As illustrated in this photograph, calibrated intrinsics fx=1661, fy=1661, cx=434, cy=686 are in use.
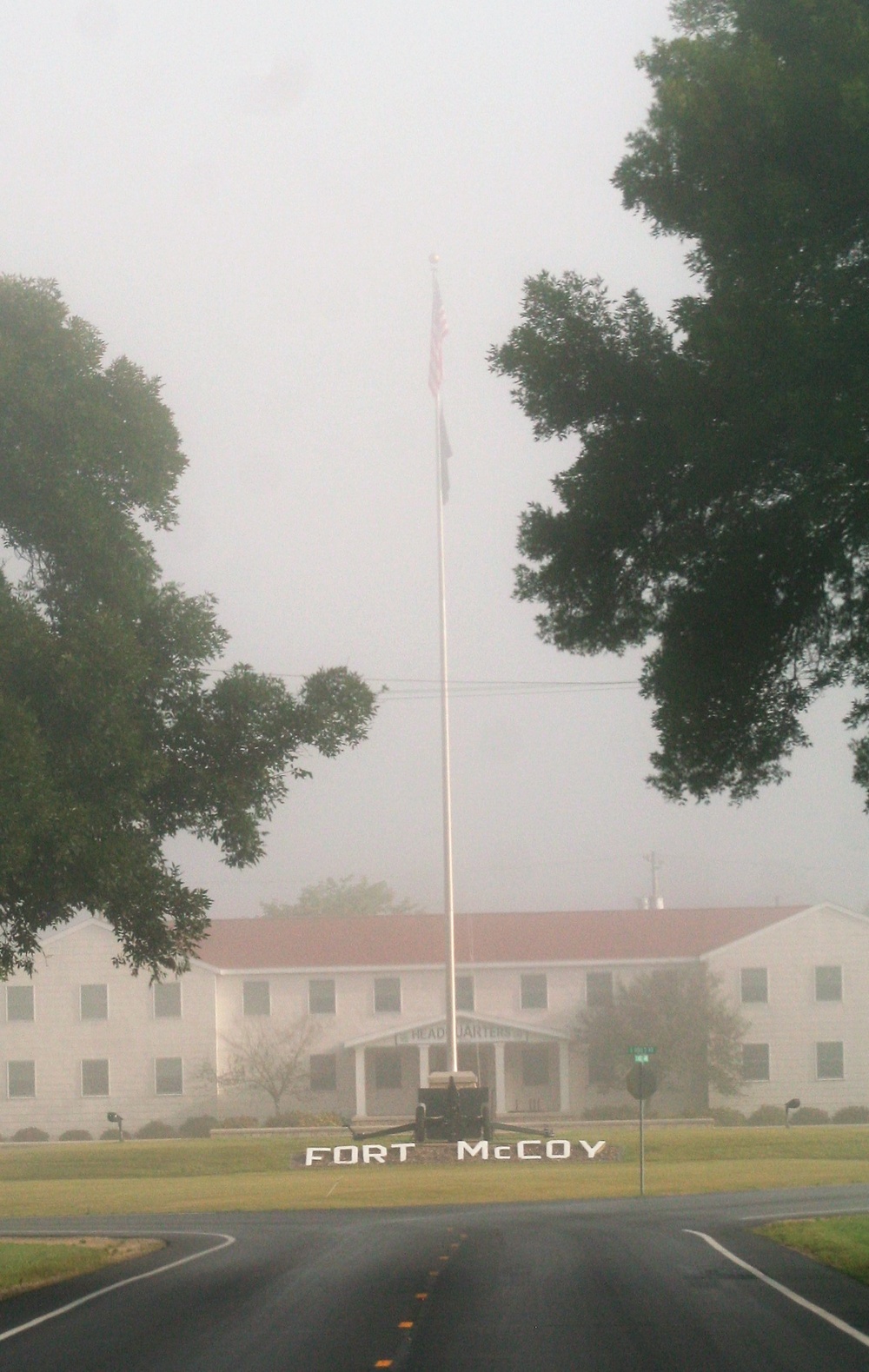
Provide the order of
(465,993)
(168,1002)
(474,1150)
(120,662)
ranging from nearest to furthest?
(120,662) → (474,1150) → (168,1002) → (465,993)

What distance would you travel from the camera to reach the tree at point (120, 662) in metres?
17.6

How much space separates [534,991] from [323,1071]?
9.35 metres

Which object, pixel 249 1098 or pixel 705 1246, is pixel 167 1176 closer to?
pixel 249 1098

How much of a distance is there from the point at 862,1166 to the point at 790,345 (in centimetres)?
3596

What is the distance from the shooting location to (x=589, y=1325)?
47.5 feet

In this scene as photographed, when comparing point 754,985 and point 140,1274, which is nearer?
point 140,1274

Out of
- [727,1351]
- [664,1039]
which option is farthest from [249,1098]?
[727,1351]

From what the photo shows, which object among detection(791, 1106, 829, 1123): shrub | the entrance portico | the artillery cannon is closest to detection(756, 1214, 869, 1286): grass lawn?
the artillery cannon

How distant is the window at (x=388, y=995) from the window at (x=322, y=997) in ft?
6.13

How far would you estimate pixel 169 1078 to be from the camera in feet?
221

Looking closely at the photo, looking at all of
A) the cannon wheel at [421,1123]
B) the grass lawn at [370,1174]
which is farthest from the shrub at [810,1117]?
the cannon wheel at [421,1123]

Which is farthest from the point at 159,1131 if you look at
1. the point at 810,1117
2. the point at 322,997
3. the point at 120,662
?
the point at 120,662

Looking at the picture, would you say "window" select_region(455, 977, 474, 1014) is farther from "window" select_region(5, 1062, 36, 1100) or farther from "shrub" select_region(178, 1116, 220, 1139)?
"window" select_region(5, 1062, 36, 1100)

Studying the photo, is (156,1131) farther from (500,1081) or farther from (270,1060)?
(500,1081)
